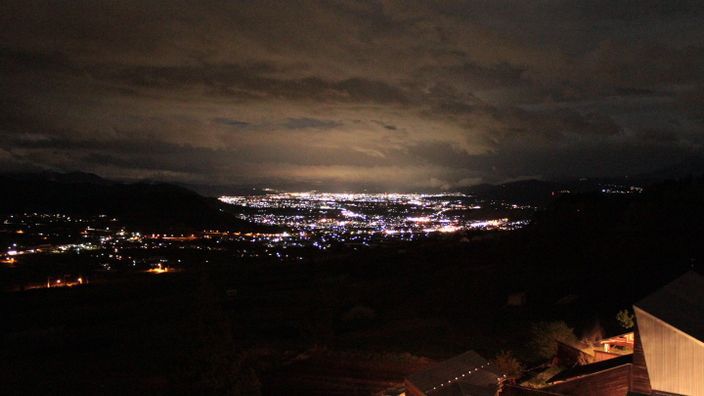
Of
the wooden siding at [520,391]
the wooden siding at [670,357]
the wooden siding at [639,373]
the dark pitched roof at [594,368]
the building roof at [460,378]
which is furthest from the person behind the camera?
the building roof at [460,378]

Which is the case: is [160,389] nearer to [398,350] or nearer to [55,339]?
[398,350]

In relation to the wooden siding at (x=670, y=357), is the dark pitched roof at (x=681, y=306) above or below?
above

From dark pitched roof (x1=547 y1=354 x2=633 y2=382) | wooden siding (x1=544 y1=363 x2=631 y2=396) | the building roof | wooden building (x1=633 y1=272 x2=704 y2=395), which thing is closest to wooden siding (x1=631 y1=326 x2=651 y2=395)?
wooden building (x1=633 y1=272 x2=704 y2=395)

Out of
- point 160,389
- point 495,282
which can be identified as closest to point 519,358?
point 160,389

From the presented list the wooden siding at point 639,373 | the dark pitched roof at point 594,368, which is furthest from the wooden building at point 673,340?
the dark pitched roof at point 594,368

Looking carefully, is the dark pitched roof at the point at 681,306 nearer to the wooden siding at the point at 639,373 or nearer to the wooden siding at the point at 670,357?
the wooden siding at the point at 670,357

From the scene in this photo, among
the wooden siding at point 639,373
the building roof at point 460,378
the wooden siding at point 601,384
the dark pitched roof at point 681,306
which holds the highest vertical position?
the dark pitched roof at point 681,306

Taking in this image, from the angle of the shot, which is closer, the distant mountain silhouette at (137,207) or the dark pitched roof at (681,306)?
the dark pitched roof at (681,306)

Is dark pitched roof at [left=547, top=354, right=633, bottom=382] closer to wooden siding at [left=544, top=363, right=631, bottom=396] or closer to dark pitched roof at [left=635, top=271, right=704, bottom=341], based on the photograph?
wooden siding at [left=544, top=363, right=631, bottom=396]
